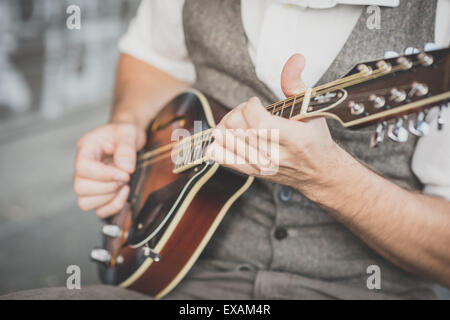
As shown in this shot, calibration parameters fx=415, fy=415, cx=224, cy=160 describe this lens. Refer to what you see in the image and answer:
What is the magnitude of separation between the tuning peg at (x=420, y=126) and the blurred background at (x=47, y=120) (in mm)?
1418

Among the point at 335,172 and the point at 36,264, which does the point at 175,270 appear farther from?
the point at 36,264

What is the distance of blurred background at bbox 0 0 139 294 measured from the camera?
1761 mm

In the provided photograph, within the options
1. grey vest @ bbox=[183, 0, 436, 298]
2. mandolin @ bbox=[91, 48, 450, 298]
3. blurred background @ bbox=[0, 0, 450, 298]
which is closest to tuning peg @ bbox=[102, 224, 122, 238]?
mandolin @ bbox=[91, 48, 450, 298]

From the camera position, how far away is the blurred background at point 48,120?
1759mm

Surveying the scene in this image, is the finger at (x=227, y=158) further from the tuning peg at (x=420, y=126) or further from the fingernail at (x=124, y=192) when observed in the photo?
the fingernail at (x=124, y=192)

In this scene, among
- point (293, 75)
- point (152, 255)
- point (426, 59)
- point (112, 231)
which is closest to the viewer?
point (426, 59)

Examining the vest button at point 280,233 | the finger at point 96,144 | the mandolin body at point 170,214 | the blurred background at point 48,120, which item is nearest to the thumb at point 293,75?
the mandolin body at point 170,214

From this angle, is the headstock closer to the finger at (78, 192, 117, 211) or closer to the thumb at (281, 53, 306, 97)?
the thumb at (281, 53, 306, 97)


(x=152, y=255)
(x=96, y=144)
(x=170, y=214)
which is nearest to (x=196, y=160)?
(x=170, y=214)

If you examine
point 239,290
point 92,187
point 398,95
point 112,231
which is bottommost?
point 239,290

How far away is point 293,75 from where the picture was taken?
0.66 meters

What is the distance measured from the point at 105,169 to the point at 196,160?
0.85 feet

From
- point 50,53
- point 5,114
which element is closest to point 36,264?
point 5,114

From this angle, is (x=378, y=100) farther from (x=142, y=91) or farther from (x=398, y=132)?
(x=142, y=91)
